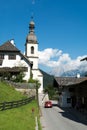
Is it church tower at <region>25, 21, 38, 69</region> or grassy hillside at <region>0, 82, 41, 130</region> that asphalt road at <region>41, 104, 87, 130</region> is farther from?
church tower at <region>25, 21, 38, 69</region>

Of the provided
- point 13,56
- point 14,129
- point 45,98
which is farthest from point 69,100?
point 14,129

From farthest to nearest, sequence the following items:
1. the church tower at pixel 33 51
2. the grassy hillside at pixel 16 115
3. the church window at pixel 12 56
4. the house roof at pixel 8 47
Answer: the church tower at pixel 33 51 → the church window at pixel 12 56 → the house roof at pixel 8 47 → the grassy hillside at pixel 16 115

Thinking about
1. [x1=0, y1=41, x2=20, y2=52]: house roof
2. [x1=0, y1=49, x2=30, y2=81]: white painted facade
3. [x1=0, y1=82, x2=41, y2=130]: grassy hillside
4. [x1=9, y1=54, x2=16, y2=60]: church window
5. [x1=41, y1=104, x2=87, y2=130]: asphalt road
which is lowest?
Result: [x1=41, y1=104, x2=87, y2=130]: asphalt road

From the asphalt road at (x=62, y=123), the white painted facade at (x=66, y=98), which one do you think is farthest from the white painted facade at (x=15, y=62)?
the asphalt road at (x=62, y=123)

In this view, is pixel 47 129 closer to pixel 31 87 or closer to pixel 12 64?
pixel 31 87

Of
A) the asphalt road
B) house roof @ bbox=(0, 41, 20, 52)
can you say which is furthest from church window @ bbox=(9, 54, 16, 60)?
the asphalt road

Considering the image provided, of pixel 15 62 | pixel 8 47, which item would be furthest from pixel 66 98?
pixel 8 47

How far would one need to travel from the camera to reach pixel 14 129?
70.6ft

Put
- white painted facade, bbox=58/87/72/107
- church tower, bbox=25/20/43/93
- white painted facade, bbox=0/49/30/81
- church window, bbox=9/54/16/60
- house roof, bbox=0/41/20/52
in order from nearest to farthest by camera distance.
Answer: white painted facade, bbox=58/87/72/107, white painted facade, bbox=0/49/30/81, house roof, bbox=0/41/20/52, church window, bbox=9/54/16/60, church tower, bbox=25/20/43/93

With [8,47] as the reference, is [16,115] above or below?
below

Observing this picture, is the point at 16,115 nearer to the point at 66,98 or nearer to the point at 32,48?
the point at 66,98

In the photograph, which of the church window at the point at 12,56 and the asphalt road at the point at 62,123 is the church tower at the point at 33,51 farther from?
the asphalt road at the point at 62,123

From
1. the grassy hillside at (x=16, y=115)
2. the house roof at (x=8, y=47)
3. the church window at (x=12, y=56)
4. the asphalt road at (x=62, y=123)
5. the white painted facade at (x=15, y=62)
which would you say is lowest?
the asphalt road at (x=62, y=123)

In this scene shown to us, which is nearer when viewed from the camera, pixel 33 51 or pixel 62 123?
pixel 62 123
